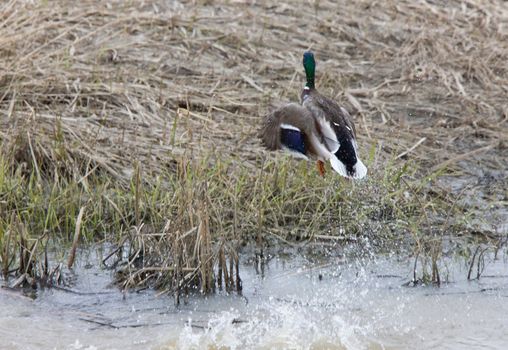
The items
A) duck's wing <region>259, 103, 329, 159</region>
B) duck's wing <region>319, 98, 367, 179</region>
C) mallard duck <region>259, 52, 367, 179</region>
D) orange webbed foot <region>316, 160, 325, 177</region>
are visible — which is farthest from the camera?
orange webbed foot <region>316, 160, 325, 177</region>

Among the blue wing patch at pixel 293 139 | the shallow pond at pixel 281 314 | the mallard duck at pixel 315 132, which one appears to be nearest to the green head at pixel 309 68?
the mallard duck at pixel 315 132

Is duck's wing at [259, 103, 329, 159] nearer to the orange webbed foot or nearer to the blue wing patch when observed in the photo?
the blue wing patch

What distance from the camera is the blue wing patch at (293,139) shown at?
658cm

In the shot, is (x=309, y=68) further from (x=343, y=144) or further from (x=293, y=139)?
(x=343, y=144)

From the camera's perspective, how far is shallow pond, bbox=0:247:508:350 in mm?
5547

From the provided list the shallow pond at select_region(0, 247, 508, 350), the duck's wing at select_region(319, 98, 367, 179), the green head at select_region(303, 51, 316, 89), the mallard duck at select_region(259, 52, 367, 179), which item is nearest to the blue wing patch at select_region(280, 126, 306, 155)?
the mallard duck at select_region(259, 52, 367, 179)

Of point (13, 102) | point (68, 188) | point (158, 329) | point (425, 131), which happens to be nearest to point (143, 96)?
point (13, 102)

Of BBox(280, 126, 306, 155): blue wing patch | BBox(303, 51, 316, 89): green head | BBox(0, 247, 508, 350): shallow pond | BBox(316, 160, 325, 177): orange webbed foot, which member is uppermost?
BBox(303, 51, 316, 89): green head

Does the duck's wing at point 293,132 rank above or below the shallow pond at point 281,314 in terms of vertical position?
above

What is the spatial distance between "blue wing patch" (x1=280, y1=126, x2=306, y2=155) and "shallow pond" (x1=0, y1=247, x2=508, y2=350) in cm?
71

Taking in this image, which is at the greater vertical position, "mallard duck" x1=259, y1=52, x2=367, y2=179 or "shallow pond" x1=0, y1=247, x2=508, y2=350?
"mallard duck" x1=259, y1=52, x2=367, y2=179

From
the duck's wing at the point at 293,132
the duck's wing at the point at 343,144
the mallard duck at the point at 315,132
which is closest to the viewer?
the duck's wing at the point at 343,144

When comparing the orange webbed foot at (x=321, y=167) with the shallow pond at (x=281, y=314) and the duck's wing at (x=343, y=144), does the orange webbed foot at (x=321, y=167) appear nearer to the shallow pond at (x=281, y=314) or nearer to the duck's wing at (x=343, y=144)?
the duck's wing at (x=343, y=144)

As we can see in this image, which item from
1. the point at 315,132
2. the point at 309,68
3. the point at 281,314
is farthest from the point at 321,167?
the point at 281,314
